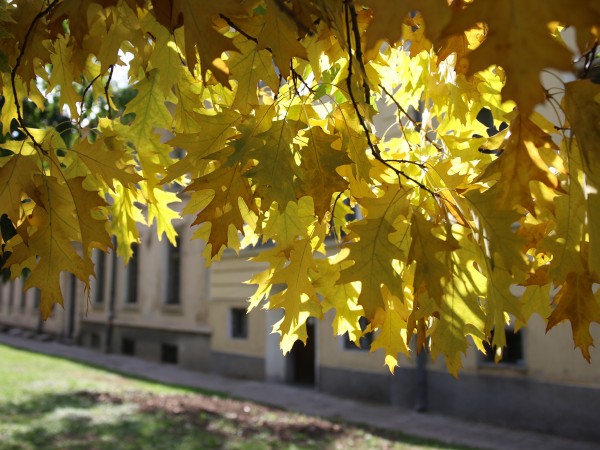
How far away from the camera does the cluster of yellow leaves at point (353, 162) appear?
133cm

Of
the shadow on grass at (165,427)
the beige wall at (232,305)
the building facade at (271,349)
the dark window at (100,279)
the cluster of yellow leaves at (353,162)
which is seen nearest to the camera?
the cluster of yellow leaves at (353,162)

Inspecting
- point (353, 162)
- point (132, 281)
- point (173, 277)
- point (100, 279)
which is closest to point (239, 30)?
point (353, 162)

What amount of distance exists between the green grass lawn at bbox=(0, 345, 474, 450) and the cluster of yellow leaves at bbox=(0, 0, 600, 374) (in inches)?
204

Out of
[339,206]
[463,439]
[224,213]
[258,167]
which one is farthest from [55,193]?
[463,439]

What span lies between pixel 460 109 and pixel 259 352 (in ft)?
34.6

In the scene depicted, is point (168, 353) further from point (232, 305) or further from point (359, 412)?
point (359, 412)

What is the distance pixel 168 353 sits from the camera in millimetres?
15570

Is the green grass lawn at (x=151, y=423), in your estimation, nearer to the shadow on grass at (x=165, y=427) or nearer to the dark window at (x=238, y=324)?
the shadow on grass at (x=165, y=427)

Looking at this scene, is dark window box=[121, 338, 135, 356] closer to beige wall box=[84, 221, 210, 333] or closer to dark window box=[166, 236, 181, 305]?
beige wall box=[84, 221, 210, 333]

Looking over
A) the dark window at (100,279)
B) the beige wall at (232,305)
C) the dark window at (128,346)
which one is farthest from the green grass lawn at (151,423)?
the dark window at (100,279)

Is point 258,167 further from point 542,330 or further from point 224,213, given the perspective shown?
point 542,330

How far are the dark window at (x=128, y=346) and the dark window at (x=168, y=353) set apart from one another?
72.0 inches

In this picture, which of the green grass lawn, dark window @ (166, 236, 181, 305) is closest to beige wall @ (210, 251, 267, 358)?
the green grass lawn

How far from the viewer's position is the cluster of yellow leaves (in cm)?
133
